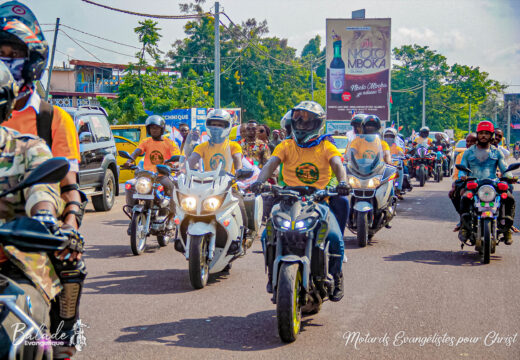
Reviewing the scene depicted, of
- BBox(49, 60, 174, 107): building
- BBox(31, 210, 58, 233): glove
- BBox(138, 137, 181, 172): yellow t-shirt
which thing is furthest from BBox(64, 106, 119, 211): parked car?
BBox(49, 60, 174, 107): building

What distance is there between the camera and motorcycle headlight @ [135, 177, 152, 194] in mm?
9453

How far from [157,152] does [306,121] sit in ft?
15.0

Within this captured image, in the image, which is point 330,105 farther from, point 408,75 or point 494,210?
point 408,75

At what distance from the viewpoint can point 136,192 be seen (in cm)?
955

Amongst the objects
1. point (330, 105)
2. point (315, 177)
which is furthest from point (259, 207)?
point (330, 105)

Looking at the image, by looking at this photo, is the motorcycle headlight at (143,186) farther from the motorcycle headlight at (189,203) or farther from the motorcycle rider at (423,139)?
the motorcycle rider at (423,139)

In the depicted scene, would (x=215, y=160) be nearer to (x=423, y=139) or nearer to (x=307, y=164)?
(x=307, y=164)

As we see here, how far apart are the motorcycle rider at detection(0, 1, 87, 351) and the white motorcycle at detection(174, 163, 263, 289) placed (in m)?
3.30

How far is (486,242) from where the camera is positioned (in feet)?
28.1

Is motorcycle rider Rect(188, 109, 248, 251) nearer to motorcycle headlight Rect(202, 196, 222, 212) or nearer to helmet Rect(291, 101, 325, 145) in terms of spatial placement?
motorcycle headlight Rect(202, 196, 222, 212)

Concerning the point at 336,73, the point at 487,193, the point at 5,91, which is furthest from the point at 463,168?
the point at 336,73

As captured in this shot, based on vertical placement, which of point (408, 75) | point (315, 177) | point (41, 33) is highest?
point (408, 75)

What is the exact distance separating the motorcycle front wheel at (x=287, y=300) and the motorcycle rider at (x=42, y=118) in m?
1.95

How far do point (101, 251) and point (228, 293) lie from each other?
339 cm
